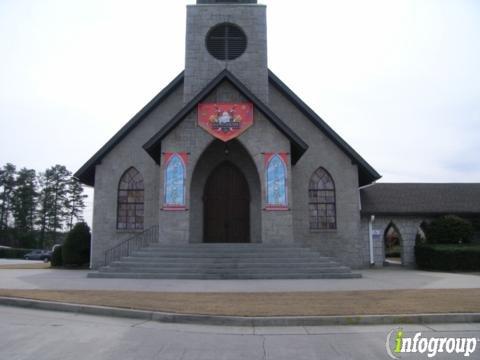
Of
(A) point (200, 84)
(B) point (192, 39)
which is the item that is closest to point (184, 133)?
(A) point (200, 84)

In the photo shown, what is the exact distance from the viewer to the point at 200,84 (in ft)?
70.7

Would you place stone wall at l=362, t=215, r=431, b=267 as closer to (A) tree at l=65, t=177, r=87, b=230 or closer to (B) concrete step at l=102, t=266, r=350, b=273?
(B) concrete step at l=102, t=266, r=350, b=273

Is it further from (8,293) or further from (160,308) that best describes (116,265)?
(160,308)

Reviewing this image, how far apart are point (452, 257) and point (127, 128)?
16.9 metres

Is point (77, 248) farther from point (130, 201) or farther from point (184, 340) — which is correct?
point (184, 340)

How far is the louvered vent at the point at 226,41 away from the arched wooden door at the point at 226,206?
18.6 feet

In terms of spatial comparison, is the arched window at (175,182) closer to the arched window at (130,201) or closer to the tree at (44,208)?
the arched window at (130,201)

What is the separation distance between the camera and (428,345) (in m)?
6.47

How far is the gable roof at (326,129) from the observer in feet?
71.5

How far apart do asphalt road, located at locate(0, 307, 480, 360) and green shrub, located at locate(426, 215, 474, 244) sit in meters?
16.0

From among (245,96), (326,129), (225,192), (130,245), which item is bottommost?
(130,245)

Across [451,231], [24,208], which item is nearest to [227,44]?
[451,231]

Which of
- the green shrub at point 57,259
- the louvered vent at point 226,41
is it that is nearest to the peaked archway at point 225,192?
the louvered vent at point 226,41

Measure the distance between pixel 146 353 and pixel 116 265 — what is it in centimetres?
1071
